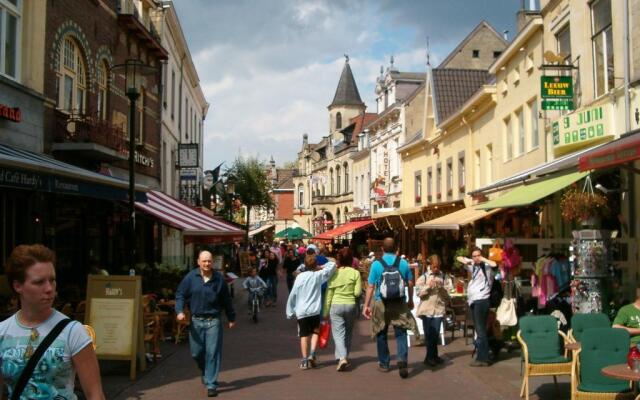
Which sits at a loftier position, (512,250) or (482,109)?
(482,109)

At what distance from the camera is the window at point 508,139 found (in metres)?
21.1

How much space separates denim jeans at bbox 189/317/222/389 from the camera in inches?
337

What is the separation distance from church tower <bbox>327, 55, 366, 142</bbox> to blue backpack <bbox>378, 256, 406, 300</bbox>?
69.6m

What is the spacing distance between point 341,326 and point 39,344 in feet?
24.7

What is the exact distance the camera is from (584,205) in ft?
33.9

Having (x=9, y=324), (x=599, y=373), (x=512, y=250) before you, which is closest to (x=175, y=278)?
(x=512, y=250)

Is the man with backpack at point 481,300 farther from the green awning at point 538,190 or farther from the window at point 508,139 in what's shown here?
the window at point 508,139

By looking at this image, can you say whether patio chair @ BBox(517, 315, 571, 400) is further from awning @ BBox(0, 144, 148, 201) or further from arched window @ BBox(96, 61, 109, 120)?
arched window @ BBox(96, 61, 109, 120)

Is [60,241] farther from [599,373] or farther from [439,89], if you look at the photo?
[439,89]

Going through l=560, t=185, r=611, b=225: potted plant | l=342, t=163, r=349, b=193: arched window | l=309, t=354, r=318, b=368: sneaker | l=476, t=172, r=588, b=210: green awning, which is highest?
l=342, t=163, r=349, b=193: arched window

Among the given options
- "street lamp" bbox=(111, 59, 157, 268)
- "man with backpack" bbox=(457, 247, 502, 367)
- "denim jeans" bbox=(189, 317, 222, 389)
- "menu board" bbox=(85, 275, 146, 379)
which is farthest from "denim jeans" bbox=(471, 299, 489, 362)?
"street lamp" bbox=(111, 59, 157, 268)

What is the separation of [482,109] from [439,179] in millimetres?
7143

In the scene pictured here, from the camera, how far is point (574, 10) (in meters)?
14.9

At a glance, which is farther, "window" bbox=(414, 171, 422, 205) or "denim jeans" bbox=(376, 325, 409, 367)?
"window" bbox=(414, 171, 422, 205)
